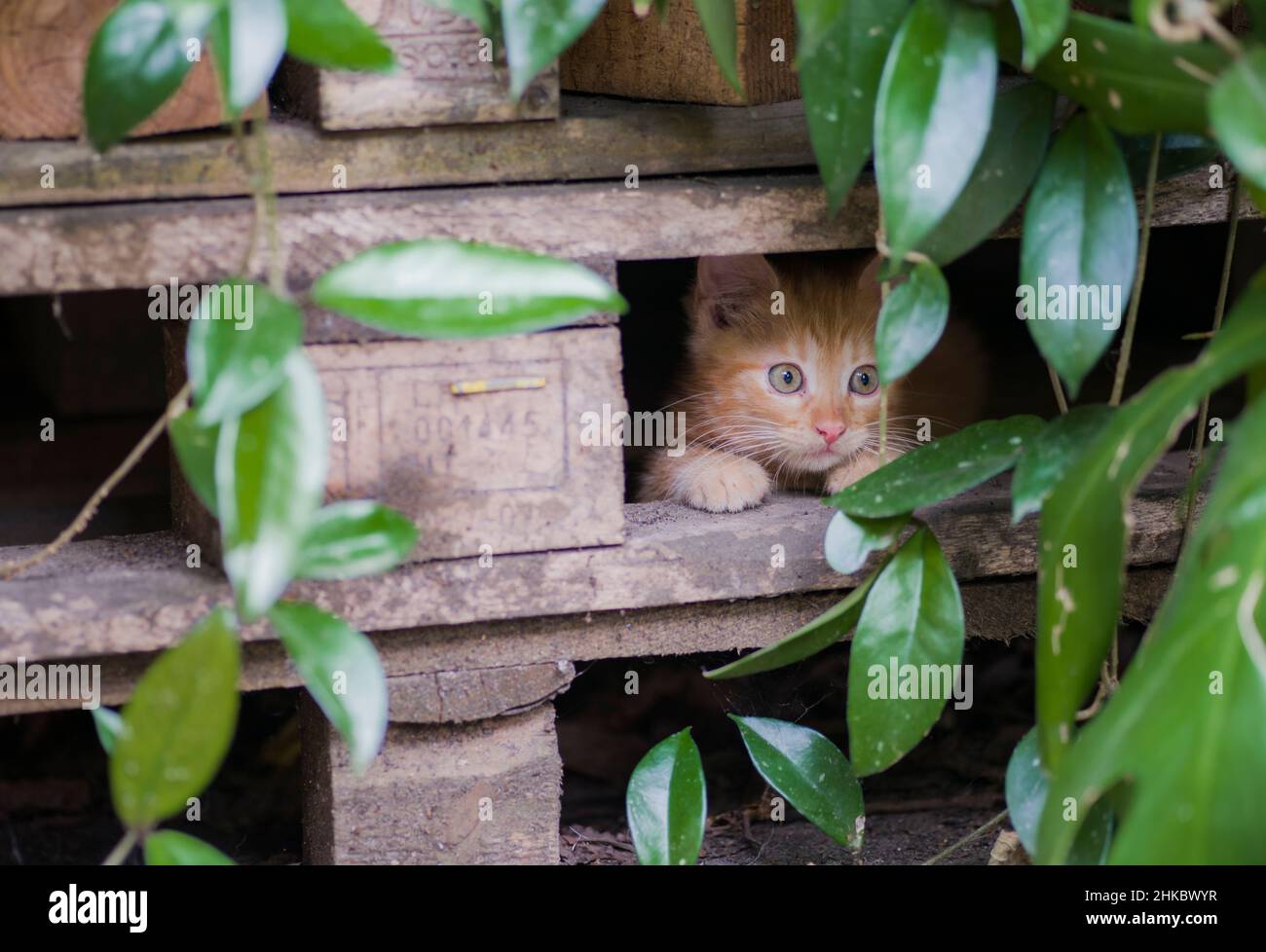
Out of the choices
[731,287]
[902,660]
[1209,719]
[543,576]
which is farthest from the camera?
[731,287]

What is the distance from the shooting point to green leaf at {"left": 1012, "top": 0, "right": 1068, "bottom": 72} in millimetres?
1169

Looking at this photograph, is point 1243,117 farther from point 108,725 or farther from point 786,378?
point 786,378

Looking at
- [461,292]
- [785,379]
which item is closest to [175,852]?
[461,292]

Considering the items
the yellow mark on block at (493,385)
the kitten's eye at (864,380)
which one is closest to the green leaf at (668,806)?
the yellow mark on block at (493,385)

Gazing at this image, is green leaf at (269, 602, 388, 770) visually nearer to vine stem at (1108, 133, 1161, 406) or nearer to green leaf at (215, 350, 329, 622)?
green leaf at (215, 350, 329, 622)

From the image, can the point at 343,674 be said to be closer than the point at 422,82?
Yes

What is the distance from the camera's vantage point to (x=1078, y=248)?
1.37 meters

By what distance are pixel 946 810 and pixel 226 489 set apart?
63.3 inches

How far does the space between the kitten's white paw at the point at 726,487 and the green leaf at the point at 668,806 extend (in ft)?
1.42

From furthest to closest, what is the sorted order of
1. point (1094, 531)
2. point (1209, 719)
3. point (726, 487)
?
1. point (726, 487)
2. point (1094, 531)
3. point (1209, 719)

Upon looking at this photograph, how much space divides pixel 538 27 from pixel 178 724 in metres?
0.72

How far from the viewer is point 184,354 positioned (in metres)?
1.71

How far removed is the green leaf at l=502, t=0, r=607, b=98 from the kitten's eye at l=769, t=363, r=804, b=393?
4.03 ft

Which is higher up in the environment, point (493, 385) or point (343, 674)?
point (493, 385)
